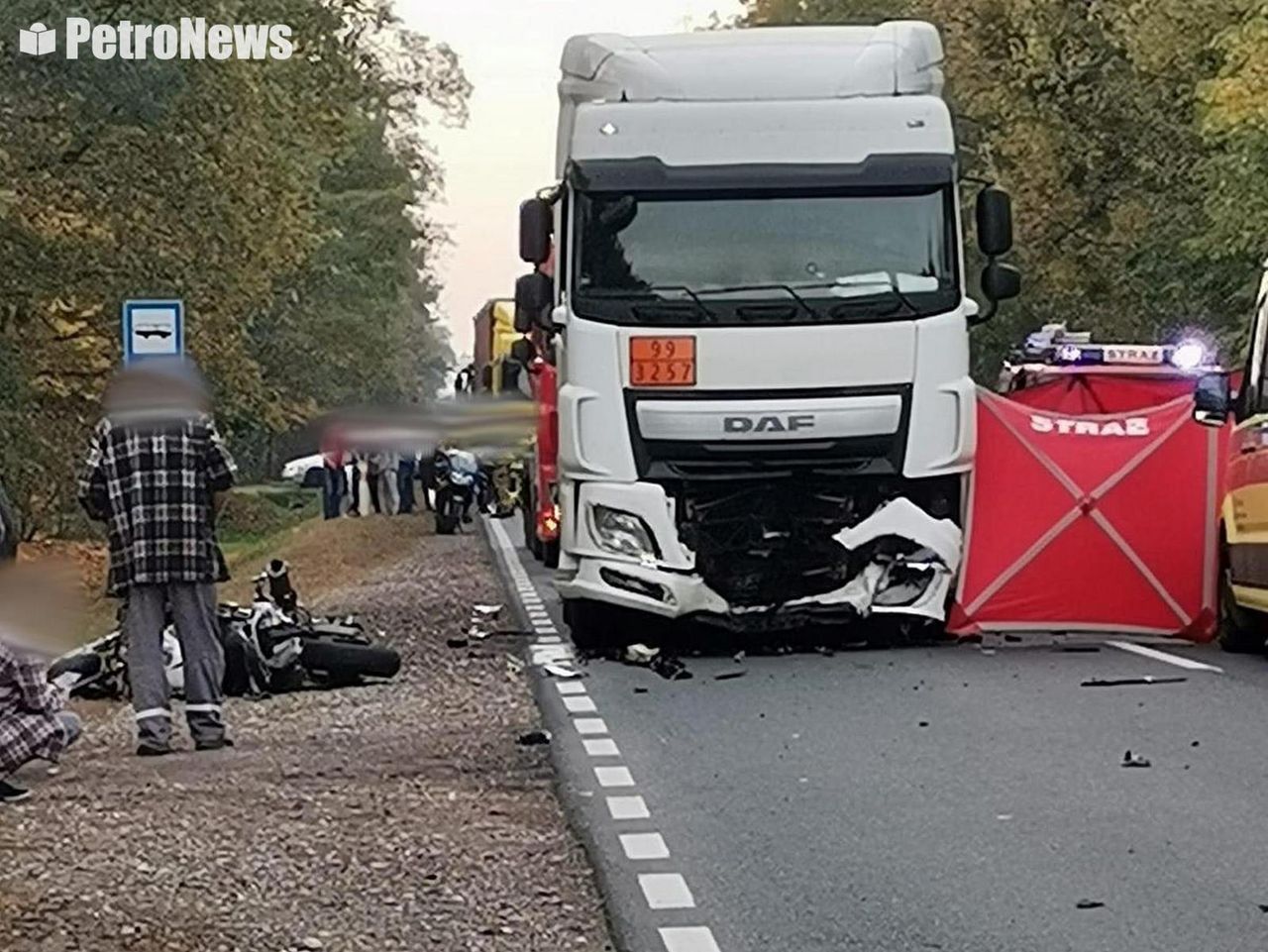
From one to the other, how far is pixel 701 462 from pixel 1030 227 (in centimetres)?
3111

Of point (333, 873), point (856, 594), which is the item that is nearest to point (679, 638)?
point (856, 594)

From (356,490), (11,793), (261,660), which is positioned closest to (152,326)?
(261,660)

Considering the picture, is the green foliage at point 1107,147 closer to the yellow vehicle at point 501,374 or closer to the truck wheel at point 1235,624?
the yellow vehicle at point 501,374

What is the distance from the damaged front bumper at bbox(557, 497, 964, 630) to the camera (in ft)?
53.9

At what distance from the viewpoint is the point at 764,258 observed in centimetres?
1650

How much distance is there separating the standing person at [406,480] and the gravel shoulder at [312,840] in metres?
32.1

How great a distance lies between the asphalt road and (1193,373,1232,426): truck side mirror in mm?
1530

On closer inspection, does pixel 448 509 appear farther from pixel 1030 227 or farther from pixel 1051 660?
pixel 1051 660

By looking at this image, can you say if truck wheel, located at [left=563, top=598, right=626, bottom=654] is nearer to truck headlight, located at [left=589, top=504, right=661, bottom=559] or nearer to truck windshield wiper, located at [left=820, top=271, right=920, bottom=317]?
truck headlight, located at [left=589, top=504, right=661, bottom=559]

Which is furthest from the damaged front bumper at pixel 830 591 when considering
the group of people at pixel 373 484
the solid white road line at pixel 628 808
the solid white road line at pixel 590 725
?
the group of people at pixel 373 484

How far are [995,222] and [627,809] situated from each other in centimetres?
782

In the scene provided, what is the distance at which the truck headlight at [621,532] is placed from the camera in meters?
16.4

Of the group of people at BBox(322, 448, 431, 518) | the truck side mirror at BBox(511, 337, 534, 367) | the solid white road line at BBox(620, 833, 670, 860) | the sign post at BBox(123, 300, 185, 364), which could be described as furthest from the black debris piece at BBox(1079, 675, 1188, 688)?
the group of people at BBox(322, 448, 431, 518)

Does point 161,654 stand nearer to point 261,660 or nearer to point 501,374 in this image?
point 261,660
